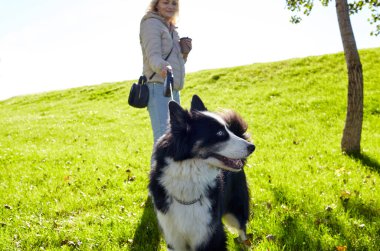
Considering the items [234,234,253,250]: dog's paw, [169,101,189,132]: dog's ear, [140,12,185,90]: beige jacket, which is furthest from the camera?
[140,12,185,90]: beige jacket

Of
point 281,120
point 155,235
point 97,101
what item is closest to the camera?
point 155,235

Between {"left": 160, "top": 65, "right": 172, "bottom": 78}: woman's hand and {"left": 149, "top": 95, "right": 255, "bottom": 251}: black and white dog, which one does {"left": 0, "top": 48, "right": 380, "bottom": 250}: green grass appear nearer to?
{"left": 149, "top": 95, "right": 255, "bottom": 251}: black and white dog

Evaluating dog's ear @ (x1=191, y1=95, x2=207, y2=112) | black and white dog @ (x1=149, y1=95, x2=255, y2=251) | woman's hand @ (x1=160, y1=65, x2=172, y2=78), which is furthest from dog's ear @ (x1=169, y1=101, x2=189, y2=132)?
woman's hand @ (x1=160, y1=65, x2=172, y2=78)

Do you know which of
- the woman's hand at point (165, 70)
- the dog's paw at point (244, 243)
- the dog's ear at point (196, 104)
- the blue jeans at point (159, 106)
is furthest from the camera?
the blue jeans at point (159, 106)

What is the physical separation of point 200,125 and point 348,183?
3779 millimetres

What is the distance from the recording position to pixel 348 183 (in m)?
6.30

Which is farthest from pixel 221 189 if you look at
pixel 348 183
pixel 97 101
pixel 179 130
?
pixel 97 101

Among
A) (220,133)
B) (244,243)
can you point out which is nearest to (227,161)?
(220,133)

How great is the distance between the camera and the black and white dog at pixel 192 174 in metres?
3.55

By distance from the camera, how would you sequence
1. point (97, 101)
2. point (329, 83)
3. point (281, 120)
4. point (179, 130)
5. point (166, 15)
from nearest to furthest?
point (179, 130) → point (166, 15) → point (281, 120) → point (329, 83) → point (97, 101)

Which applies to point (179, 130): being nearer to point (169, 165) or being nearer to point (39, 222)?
point (169, 165)

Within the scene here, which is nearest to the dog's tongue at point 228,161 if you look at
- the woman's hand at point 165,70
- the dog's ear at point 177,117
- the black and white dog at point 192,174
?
the black and white dog at point 192,174

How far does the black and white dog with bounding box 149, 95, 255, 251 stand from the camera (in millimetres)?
3551

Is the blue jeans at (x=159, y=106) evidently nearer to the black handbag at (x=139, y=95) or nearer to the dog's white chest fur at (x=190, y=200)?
the black handbag at (x=139, y=95)
